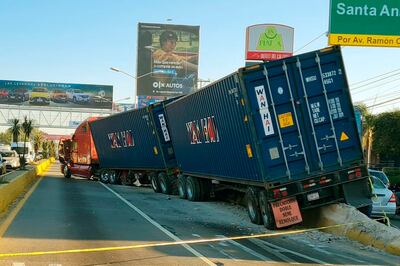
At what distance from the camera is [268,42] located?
38094mm

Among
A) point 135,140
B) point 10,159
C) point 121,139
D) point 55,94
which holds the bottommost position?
point 10,159

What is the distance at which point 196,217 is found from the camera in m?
15.3

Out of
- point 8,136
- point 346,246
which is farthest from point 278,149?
point 8,136

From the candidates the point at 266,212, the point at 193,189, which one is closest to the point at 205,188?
the point at 193,189

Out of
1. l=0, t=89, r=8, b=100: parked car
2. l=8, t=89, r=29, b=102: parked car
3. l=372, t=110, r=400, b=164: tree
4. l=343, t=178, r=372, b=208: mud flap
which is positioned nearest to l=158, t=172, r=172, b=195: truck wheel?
l=343, t=178, r=372, b=208: mud flap

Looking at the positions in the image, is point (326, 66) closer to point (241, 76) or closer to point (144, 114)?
point (241, 76)

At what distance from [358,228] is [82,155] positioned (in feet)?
84.4

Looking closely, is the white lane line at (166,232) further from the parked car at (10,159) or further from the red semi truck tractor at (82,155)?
the parked car at (10,159)

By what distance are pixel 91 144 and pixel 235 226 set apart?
22.0m

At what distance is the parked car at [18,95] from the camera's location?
66.4m

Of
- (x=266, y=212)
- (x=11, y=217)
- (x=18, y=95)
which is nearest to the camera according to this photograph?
(x=266, y=212)

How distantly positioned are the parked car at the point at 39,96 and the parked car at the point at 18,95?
27.2 inches

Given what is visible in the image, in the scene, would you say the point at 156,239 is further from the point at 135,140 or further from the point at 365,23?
the point at 135,140

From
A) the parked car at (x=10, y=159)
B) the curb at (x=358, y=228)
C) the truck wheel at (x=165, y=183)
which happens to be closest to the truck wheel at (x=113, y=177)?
the truck wheel at (x=165, y=183)
